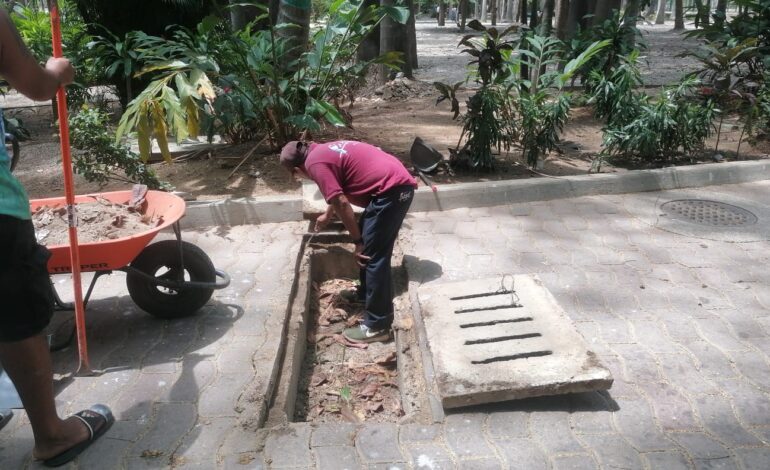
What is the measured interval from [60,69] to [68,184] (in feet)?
1.77

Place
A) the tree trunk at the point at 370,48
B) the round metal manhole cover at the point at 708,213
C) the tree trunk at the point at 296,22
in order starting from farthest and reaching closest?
1. the tree trunk at the point at 370,48
2. the tree trunk at the point at 296,22
3. the round metal manhole cover at the point at 708,213

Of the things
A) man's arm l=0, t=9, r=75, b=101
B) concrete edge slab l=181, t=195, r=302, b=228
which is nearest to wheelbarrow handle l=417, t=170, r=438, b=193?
concrete edge slab l=181, t=195, r=302, b=228

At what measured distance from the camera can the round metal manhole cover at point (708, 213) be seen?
194 inches

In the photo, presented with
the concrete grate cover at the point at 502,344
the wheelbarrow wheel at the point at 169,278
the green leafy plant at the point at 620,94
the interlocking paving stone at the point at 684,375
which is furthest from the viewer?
the green leafy plant at the point at 620,94

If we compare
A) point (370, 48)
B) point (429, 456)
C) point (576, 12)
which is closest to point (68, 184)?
point (429, 456)

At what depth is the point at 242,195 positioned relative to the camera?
5332mm

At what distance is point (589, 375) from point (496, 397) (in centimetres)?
43

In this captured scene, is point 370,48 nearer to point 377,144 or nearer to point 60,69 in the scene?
point 377,144

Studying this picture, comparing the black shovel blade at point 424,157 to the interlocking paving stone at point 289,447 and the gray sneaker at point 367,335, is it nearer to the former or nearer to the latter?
the gray sneaker at point 367,335

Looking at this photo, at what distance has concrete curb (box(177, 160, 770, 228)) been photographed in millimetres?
4996

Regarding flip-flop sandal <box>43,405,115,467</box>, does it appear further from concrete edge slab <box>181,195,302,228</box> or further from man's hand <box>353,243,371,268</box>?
concrete edge slab <box>181,195,302,228</box>

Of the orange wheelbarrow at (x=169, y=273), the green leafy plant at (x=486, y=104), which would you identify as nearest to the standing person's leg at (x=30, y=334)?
the orange wheelbarrow at (x=169, y=273)

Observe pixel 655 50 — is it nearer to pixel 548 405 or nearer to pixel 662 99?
pixel 662 99

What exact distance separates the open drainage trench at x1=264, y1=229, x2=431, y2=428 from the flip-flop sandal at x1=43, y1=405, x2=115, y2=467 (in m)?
0.68
